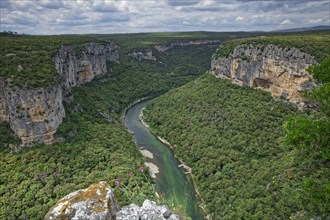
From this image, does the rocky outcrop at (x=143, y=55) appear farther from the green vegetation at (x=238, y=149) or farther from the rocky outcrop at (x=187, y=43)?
the green vegetation at (x=238, y=149)

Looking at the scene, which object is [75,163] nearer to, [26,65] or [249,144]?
[26,65]

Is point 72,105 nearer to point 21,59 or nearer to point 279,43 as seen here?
point 21,59

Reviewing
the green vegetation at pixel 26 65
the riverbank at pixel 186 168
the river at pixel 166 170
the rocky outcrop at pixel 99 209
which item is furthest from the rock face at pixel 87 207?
the green vegetation at pixel 26 65

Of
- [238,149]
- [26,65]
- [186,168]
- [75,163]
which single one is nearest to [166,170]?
[186,168]

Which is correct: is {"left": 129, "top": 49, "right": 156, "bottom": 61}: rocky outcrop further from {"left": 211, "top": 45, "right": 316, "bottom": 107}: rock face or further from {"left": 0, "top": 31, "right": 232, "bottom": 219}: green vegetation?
{"left": 211, "top": 45, "right": 316, "bottom": 107}: rock face

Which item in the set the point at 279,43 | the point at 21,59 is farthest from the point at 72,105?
the point at 279,43

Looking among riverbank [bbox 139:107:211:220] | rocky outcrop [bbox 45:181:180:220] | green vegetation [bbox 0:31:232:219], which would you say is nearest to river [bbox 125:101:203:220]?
riverbank [bbox 139:107:211:220]
